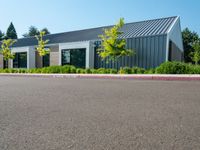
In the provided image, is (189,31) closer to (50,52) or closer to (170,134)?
(50,52)

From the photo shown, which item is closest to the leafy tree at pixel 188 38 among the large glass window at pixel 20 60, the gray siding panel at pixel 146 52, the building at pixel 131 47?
the building at pixel 131 47

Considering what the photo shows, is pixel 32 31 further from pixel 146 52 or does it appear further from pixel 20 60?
pixel 146 52

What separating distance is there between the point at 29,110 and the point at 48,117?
0.76m

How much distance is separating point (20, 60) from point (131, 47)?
16179 mm

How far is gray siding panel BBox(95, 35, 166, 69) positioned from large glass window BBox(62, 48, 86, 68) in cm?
408

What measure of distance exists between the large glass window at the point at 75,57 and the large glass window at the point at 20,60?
6.71 m

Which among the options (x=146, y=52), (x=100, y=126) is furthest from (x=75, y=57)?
(x=100, y=126)

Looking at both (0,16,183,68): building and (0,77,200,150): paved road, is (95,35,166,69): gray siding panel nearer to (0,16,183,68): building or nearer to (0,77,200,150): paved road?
(0,16,183,68): building

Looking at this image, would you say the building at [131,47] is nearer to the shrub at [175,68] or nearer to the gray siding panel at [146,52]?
the gray siding panel at [146,52]

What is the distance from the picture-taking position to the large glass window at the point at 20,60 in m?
26.0

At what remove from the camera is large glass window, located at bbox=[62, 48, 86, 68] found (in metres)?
20.8

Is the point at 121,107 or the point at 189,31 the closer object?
the point at 121,107

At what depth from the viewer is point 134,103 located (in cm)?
474

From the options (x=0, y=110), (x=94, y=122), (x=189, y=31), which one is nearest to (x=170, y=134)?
(x=94, y=122)
